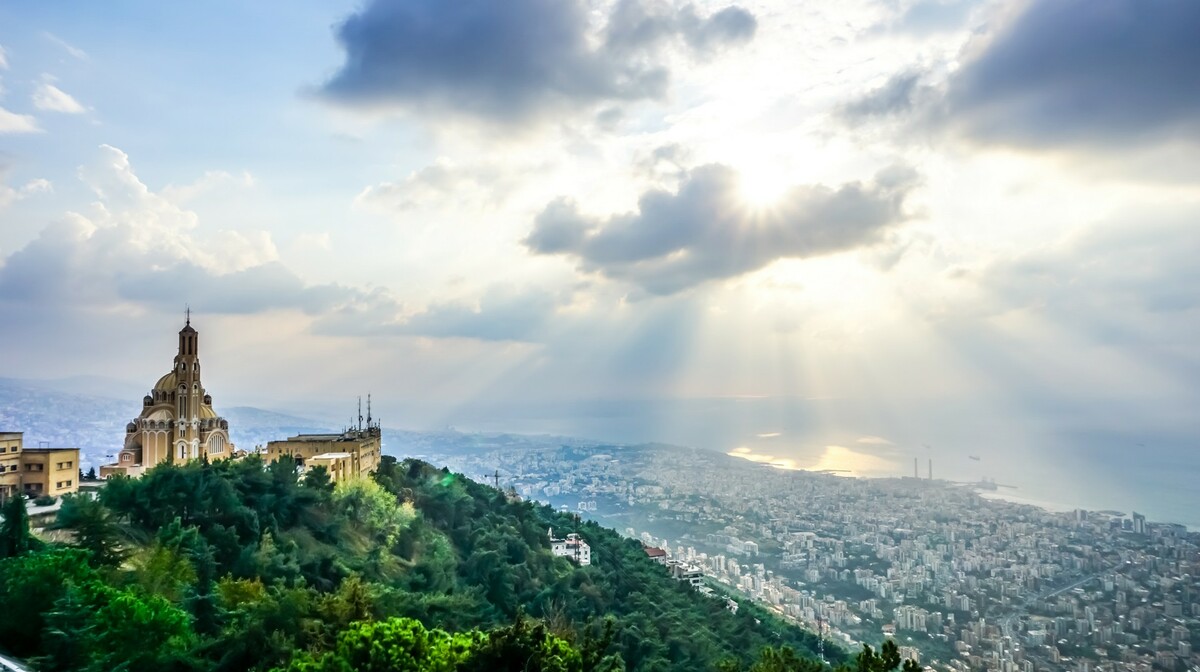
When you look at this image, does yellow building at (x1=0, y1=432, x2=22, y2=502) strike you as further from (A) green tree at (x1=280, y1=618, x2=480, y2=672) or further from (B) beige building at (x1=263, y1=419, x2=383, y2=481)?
(A) green tree at (x1=280, y1=618, x2=480, y2=672)

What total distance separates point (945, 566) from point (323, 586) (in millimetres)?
27965

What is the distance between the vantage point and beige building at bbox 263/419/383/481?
74.5 feet

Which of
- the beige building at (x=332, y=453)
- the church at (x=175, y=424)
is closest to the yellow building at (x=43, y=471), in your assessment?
the church at (x=175, y=424)

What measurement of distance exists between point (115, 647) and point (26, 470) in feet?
37.8

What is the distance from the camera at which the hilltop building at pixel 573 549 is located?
28516 mm

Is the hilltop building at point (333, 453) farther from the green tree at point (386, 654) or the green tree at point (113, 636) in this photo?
the green tree at point (386, 654)

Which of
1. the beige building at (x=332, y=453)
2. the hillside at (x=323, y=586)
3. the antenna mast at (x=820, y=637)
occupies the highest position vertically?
the beige building at (x=332, y=453)

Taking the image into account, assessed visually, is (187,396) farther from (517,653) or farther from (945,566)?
(945,566)

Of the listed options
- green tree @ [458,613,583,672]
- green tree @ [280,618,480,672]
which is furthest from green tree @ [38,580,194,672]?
green tree @ [458,613,583,672]

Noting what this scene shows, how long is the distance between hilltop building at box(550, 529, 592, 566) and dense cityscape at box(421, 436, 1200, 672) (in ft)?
30.4

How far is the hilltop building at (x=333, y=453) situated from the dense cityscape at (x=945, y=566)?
1867 centimetres

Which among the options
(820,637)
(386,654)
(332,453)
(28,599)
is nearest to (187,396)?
(332,453)

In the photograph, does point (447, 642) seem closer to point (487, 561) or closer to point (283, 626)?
point (283, 626)

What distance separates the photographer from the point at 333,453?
2378cm
